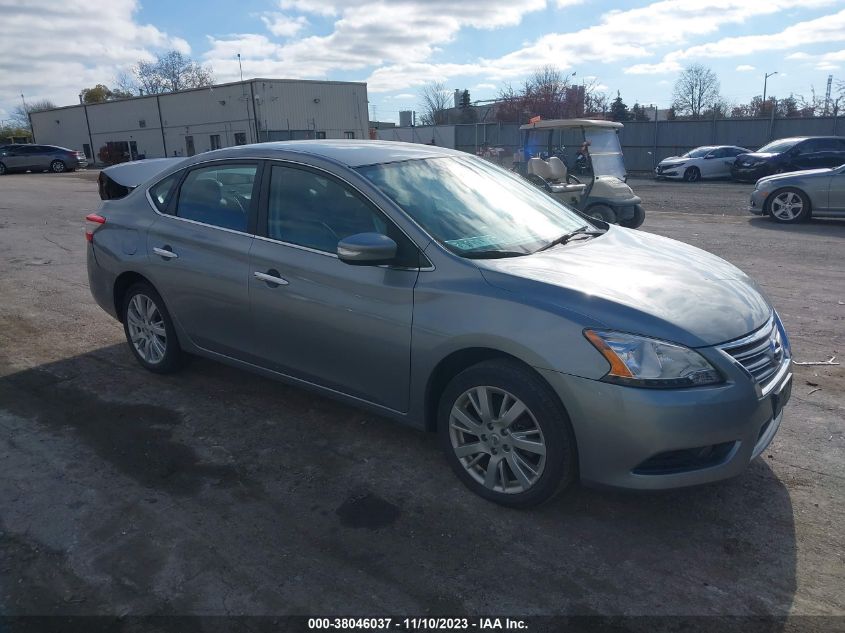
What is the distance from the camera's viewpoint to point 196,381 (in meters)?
5.06

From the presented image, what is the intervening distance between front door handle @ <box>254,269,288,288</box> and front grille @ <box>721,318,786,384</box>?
2.43m

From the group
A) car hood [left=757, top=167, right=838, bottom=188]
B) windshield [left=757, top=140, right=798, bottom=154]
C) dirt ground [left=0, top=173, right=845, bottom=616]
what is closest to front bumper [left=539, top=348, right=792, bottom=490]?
dirt ground [left=0, top=173, right=845, bottom=616]

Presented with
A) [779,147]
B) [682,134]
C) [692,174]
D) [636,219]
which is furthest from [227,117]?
[636,219]

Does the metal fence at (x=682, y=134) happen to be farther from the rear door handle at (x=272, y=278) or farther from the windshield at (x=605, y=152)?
the rear door handle at (x=272, y=278)

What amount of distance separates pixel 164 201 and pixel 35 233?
955cm

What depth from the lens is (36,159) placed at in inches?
1457

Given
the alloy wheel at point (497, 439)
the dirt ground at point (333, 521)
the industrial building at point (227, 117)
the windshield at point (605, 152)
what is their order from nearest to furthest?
the dirt ground at point (333, 521) → the alloy wheel at point (497, 439) → the windshield at point (605, 152) → the industrial building at point (227, 117)

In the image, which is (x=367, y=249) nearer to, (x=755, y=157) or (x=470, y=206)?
(x=470, y=206)

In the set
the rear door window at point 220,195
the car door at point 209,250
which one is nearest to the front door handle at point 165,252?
the car door at point 209,250

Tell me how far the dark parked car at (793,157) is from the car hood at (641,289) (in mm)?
21882

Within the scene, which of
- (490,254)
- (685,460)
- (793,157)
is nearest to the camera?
(685,460)

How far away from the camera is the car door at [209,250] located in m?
4.30

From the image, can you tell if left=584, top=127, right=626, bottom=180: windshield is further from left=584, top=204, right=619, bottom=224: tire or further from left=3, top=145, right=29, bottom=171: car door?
left=3, top=145, right=29, bottom=171: car door

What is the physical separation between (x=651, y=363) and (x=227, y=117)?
42493 mm
